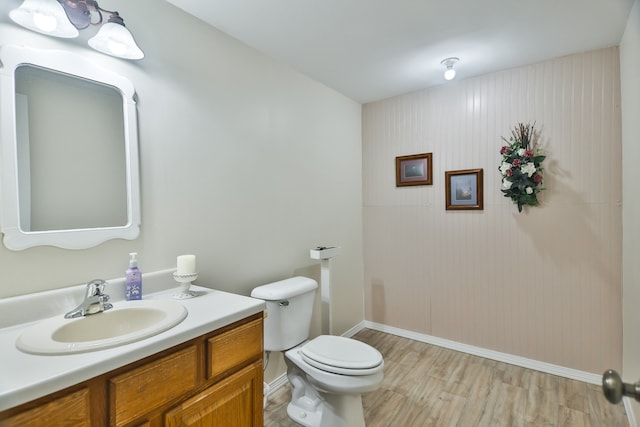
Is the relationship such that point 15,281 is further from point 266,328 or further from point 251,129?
point 251,129

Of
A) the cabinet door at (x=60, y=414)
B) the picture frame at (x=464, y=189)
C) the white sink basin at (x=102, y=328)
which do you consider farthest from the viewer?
the picture frame at (x=464, y=189)

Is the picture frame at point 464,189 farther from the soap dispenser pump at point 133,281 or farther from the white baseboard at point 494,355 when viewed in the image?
the soap dispenser pump at point 133,281

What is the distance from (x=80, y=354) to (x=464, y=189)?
8.57ft

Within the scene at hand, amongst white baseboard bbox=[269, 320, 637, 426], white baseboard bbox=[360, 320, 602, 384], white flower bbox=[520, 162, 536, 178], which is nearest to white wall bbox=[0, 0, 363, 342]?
white baseboard bbox=[269, 320, 637, 426]

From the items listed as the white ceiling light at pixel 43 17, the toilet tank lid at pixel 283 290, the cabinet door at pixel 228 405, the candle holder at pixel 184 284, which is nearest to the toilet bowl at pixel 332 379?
the toilet tank lid at pixel 283 290

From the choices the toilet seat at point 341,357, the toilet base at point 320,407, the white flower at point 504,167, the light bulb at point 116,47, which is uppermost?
the light bulb at point 116,47

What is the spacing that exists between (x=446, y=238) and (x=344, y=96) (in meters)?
1.58

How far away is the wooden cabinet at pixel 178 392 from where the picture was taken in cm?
76

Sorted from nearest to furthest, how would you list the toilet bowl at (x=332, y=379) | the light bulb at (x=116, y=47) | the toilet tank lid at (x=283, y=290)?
1. the light bulb at (x=116, y=47)
2. the toilet bowl at (x=332, y=379)
3. the toilet tank lid at (x=283, y=290)

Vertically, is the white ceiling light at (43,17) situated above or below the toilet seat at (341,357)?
above

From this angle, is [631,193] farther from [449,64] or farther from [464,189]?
[449,64]

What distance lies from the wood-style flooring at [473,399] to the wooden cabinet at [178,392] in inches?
31.4

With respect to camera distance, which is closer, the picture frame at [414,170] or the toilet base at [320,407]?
the toilet base at [320,407]

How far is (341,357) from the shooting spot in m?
1.65
